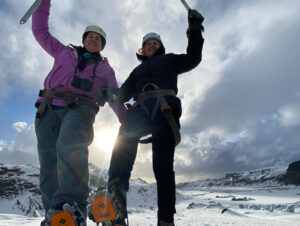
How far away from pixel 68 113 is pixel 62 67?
1152 mm

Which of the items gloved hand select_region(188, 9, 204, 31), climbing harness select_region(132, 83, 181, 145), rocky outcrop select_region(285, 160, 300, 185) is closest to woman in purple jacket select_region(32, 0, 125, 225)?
climbing harness select_region(132, 83, 181, 145)

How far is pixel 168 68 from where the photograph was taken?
4.44 m

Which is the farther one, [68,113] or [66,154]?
[68,113]

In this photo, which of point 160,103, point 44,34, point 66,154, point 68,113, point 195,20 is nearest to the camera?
point 66,154

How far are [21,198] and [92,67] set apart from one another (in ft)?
211

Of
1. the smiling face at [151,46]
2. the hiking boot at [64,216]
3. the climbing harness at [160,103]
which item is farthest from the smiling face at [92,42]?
the hiking boot at [64,216]

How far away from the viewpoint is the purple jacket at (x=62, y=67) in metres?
4.17

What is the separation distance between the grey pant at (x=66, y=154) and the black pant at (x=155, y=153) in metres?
0.47

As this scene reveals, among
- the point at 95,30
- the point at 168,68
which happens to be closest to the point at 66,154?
the point at 168,68

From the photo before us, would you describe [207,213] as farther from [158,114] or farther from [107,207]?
[107,207]

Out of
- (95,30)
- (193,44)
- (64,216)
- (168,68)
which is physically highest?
(95,30)

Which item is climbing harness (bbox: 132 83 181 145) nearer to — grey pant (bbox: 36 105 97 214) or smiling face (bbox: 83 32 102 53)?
grey pant (bbox: 36 105 97 214)

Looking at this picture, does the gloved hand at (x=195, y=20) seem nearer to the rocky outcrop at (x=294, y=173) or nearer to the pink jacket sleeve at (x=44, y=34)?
the pink jacket sleeve at (x=44, y=34)

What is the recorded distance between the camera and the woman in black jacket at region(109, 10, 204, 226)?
134 inches
